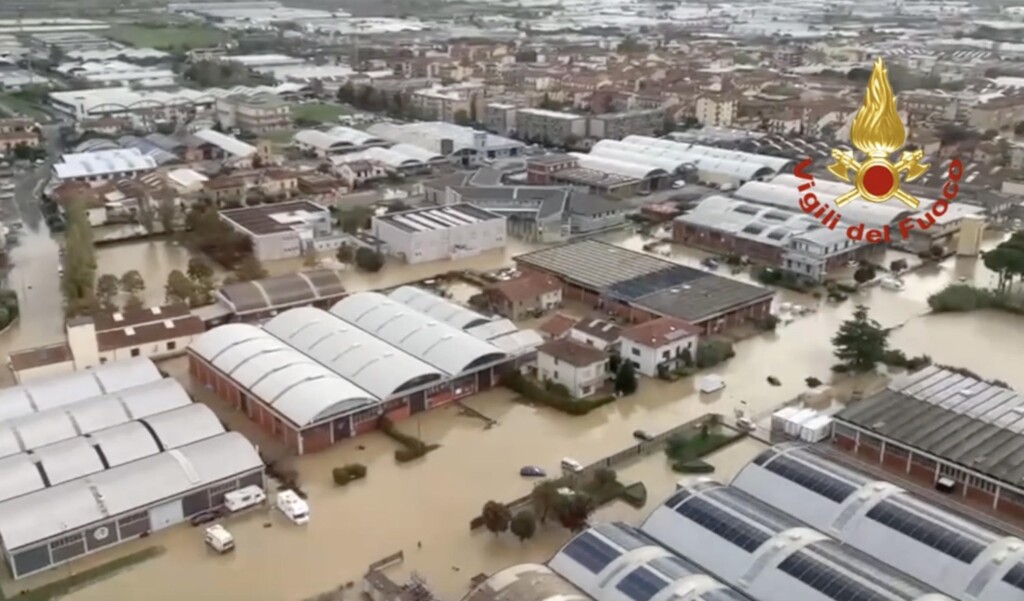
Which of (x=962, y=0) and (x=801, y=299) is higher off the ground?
(x=962, y=0)

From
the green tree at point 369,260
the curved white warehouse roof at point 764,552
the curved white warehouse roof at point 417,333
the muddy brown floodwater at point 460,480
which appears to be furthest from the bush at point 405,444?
the green tree at point 369,260

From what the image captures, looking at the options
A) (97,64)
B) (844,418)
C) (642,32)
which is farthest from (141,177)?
(642,32)

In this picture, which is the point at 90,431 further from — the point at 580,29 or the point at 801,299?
the point at 580,29

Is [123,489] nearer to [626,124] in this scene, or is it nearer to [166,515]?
[166,515]

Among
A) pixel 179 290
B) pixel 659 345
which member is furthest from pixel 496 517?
pixel 179 290

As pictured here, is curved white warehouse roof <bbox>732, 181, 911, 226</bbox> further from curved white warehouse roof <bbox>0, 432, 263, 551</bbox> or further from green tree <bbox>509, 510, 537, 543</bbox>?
curved white warehouse roof <bbox>0, 432, 263, 551</bbox>

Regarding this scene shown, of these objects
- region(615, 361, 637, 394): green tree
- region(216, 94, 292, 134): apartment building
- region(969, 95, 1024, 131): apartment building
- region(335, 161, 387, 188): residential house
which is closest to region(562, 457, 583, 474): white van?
region(615, 361, 637, 394): green tree
